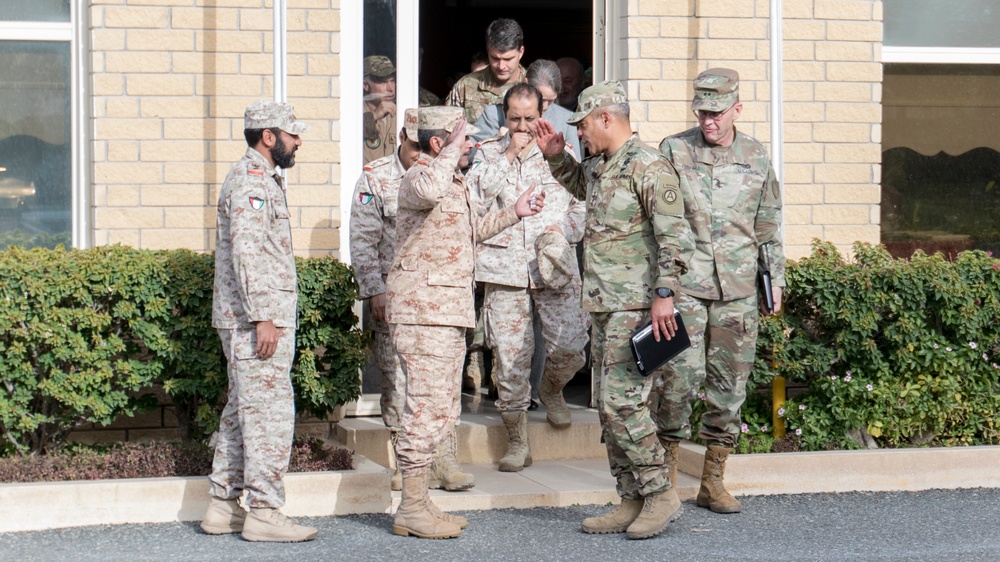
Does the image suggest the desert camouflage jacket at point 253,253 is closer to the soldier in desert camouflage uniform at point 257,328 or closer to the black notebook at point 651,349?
the soldier in desert camouflage uniform at point 257,328

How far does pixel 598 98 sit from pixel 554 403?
215 centimetres

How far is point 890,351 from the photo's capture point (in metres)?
7.15

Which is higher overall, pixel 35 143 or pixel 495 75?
pixel 495 75

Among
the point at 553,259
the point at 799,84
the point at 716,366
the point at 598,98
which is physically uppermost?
the point at 799,84

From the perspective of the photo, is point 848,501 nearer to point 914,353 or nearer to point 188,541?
point 914,353

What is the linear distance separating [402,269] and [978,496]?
10.7ft

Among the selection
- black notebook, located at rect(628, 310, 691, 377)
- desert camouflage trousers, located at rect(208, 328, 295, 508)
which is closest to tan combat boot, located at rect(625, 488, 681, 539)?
black notebook, located at rect(628, 310, 691, 377)

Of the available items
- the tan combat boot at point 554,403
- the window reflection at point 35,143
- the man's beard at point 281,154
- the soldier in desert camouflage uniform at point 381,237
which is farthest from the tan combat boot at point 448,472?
the window reflection at point 35,143

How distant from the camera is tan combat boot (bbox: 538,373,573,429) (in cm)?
739

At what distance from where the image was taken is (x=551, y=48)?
43.7 feet

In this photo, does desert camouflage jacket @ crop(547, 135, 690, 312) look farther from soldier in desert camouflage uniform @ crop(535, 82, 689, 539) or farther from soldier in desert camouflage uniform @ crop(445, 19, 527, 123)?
soldier in desert camouflage uniform @ crop(445, 19, 527, 123)

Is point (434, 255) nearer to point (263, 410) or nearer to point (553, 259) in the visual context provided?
point (263, 410)

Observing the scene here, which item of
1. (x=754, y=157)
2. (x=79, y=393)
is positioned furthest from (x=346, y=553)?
(x=754, y=157)

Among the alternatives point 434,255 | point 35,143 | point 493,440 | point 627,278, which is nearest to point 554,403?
point 493,440
